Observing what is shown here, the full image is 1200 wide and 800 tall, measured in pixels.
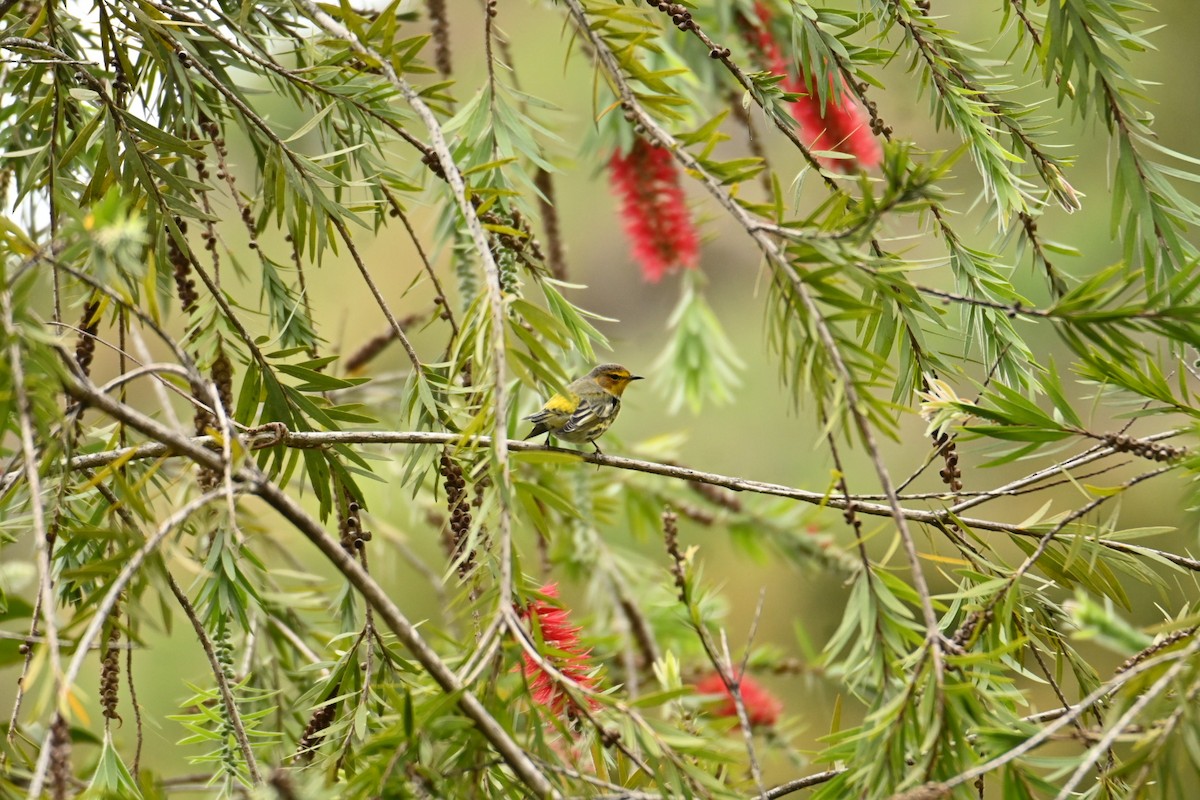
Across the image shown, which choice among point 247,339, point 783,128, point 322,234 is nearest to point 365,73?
point 322,234

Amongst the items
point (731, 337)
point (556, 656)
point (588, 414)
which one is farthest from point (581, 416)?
point (731, 337)

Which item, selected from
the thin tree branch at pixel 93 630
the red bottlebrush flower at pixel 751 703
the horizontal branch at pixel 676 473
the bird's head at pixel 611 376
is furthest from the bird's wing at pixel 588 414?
the thin tree branch at pixel 93 630

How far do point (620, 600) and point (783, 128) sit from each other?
130 cm

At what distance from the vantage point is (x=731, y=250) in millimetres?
4023

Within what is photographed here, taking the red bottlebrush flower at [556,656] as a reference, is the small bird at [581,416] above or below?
above

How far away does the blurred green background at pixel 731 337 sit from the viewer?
9.16 feet

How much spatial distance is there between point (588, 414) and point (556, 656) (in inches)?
34.7

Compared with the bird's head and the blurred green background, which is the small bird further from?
the blurred green background

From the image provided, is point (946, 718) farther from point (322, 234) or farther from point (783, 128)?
point (322, 234)

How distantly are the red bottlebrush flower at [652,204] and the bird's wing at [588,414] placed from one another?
1.06 ft

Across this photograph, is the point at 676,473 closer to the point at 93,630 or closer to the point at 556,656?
the point at 556,656

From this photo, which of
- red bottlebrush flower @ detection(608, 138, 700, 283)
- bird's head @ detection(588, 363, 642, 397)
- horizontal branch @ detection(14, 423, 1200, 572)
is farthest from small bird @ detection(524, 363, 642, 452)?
horizontal branch @ detection(14, 423, 1200, 572)

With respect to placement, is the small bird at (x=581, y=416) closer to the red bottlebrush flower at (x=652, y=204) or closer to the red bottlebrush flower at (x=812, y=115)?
the red bottlebrush flower at (x=652, y=204)

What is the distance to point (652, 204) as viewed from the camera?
69.9 inches
